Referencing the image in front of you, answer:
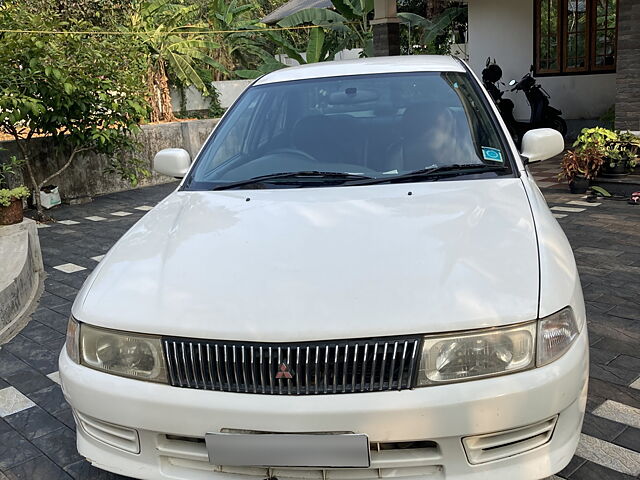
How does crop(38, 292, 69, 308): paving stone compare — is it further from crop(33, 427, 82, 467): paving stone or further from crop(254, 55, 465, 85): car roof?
crop(254, 55, 465, 85): car roof

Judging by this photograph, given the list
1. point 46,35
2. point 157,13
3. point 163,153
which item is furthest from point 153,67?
point 163,153

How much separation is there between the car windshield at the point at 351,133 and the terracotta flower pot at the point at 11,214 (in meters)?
3.43

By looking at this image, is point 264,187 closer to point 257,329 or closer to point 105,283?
point 105,283

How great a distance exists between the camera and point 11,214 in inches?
240

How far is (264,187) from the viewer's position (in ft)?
9.86

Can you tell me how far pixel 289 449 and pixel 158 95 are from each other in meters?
13.6

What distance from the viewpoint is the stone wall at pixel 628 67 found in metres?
8.47

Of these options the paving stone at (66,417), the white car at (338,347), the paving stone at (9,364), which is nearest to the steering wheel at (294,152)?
the white car at (338,347)

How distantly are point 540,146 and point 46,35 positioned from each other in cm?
628

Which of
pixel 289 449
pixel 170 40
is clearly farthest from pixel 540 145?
pixel 170 40

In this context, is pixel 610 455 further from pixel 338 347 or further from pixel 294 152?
pixel 294 152

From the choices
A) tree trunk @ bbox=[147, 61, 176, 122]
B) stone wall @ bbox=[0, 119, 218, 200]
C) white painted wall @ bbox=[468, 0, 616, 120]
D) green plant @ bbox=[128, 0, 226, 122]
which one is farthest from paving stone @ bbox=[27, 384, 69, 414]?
white painted wall @ bbox=[468, 0, 616, 120]

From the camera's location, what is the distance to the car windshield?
3.05 m

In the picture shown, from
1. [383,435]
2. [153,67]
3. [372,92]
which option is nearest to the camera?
[383,435]
